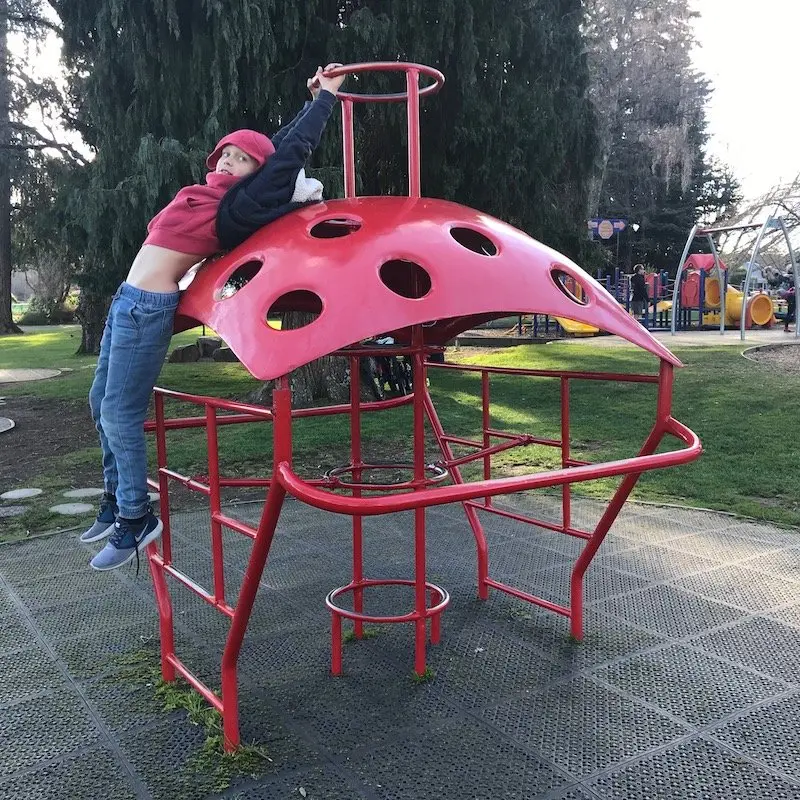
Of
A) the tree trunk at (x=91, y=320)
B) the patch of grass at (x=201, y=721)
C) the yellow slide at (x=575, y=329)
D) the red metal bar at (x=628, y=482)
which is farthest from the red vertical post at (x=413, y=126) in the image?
the yellow slide at (x=575, y=329)

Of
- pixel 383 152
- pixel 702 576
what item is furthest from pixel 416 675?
pixel 383 152

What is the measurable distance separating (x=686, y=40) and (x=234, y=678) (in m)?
36.3

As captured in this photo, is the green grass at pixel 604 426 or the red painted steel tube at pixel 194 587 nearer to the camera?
the red painted steel tube at pixel 194 587

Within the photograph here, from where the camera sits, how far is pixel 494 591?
373 cm

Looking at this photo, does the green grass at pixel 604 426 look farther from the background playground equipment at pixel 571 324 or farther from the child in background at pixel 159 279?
the background playground equipment at pixel 571 324

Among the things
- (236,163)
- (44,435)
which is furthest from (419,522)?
(44,435)

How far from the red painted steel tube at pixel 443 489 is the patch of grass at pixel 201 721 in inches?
40.8

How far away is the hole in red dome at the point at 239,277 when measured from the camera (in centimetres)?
221

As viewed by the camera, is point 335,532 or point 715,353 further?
point 715,353

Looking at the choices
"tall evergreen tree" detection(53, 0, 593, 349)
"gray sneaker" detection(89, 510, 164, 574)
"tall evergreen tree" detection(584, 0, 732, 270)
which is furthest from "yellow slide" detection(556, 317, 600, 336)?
"gray sneaker" detection(89, 510, 164, 574)

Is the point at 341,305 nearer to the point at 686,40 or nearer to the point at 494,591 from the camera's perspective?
the point at 494,591

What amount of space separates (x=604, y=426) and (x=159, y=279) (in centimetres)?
622

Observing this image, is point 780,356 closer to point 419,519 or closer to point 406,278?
point 406,278

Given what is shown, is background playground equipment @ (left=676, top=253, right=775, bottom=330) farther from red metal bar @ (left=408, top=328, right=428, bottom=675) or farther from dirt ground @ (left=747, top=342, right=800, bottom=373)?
red metal bar @ (left=408, top=328, right=428, bottom=675)
